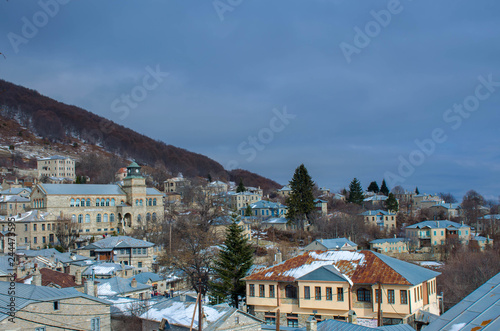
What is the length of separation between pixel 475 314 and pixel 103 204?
76.2 meters

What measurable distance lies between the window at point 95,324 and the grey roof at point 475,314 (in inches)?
766

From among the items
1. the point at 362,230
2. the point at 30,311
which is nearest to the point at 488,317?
the point at 30,311

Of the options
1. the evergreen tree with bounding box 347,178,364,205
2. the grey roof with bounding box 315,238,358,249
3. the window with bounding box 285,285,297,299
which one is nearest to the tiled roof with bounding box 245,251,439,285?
the window with bounding box 285,285,297,299

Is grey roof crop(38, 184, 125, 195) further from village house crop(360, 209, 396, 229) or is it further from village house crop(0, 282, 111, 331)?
village house crop(0, 282, 111, 331)

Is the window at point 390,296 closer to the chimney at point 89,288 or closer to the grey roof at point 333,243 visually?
the chimney at point 89,288

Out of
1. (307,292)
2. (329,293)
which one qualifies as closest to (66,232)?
(307,292)

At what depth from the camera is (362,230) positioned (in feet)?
291

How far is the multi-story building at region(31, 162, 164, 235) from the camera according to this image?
7344cm

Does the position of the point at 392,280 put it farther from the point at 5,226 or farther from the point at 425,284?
the point at 5,226

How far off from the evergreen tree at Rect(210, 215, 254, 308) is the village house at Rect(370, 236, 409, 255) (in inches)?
1870

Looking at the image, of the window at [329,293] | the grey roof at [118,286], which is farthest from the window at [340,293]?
the grey roof at [118,286]

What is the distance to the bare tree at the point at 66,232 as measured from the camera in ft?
214

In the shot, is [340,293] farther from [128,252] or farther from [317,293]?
[128,252]

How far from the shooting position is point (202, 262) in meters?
42.0
